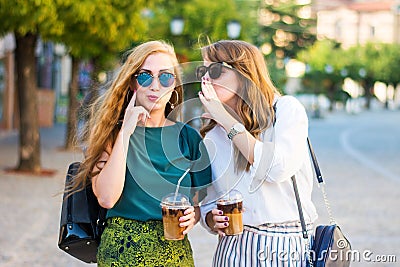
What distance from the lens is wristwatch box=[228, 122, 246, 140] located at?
2.87 meters

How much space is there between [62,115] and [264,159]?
1220 inches

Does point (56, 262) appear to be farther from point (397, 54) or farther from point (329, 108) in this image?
point (397, 54)

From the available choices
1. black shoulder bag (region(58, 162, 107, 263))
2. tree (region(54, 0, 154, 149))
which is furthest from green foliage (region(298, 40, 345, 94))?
black shoulder bag (region(58, 162, 107, 263))

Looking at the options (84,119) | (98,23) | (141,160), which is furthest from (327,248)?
(98,23)

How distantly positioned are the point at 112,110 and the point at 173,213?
53 cm

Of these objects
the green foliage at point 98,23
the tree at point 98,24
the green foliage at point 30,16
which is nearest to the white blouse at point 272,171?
the tree at point 98,24

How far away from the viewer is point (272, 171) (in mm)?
2863

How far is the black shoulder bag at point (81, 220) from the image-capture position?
Answer: 3.04 m

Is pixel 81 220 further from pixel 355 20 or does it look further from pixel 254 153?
pixel 355 20

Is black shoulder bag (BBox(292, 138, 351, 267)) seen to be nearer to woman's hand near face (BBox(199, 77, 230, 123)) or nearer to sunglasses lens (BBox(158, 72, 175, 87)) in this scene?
woman's hand near face (BBox(199, 77, 230, 123))

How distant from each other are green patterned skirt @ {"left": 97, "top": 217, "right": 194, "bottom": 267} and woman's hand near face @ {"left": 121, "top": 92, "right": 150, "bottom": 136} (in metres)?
0.37

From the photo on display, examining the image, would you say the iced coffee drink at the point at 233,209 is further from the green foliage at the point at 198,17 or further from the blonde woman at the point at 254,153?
the green foliage at the point at 198,17

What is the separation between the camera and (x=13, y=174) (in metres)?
13.4

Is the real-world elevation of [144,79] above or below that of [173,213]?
above
